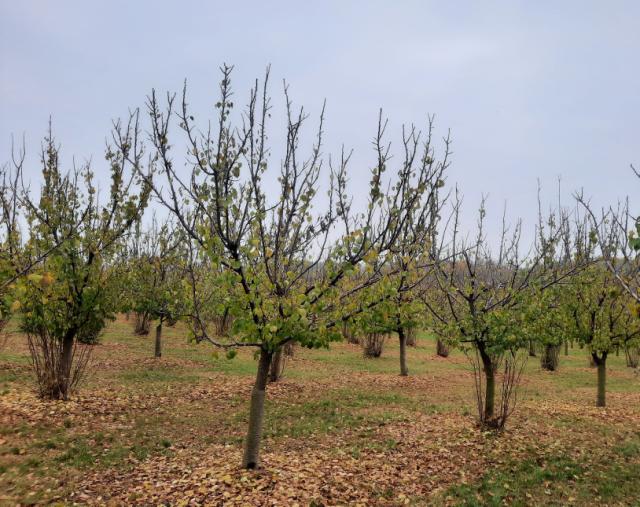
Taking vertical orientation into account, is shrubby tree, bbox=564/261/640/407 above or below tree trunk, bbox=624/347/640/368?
above

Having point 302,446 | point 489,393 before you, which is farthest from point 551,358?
point 302,446

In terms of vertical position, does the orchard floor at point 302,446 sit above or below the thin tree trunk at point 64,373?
below

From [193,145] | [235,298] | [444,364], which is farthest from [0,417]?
[444,364]

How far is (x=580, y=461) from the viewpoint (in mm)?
7090

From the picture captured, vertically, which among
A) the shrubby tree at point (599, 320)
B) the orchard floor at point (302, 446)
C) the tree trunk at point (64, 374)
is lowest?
the orchard floor at point (302, 446)

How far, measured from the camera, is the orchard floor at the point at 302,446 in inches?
225

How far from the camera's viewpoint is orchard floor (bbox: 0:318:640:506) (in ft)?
18.7

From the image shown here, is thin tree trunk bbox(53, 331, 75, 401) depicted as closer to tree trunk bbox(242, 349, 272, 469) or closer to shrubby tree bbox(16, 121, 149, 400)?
shrubby tree bbox(16, 121, 149, 400)

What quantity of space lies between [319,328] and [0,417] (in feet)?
22.1

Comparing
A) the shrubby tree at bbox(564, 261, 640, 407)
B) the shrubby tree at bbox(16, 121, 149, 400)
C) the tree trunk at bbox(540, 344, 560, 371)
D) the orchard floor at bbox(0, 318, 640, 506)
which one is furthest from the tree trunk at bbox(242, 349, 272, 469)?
the tree trunk at bbox(540, 344, 560, 371)

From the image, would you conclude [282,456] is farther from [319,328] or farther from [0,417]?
[0,417]

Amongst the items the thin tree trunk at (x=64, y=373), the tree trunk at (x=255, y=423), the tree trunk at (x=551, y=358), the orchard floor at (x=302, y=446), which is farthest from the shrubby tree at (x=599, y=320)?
the thin tree trunk at (x=64, y=373)

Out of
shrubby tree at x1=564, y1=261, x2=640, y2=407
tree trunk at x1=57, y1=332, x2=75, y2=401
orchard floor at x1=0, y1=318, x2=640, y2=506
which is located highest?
shrubby tree at x1=564, y1=261, x2=640, y2=407

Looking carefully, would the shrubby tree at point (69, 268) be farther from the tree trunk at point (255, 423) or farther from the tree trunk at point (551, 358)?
the tree trunk at point (551, 358)
